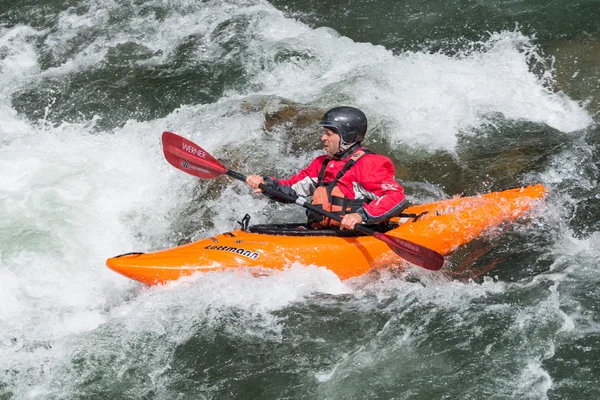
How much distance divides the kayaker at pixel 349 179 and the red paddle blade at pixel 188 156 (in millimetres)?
586

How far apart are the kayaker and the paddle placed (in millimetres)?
104

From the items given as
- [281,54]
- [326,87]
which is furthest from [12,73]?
[326,87]

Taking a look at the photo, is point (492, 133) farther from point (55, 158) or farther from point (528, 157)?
point (55, 158)

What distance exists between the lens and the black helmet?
5973 millimetres

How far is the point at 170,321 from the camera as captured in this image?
18.8ft

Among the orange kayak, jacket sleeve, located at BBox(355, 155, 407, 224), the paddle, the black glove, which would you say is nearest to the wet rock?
the orange kayak

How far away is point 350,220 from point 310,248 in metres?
0.42

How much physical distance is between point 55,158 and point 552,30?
595 cm

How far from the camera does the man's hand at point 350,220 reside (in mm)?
5809

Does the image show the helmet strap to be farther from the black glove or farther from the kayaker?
the black glove

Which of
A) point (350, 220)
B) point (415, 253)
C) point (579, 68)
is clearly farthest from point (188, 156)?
point (579, 68)

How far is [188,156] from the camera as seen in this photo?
668 cm

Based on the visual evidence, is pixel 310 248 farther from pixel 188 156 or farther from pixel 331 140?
pixel 188 156

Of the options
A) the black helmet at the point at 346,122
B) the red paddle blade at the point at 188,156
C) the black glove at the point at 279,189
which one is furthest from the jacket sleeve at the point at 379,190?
the red paddle blade at the point at 188,156
